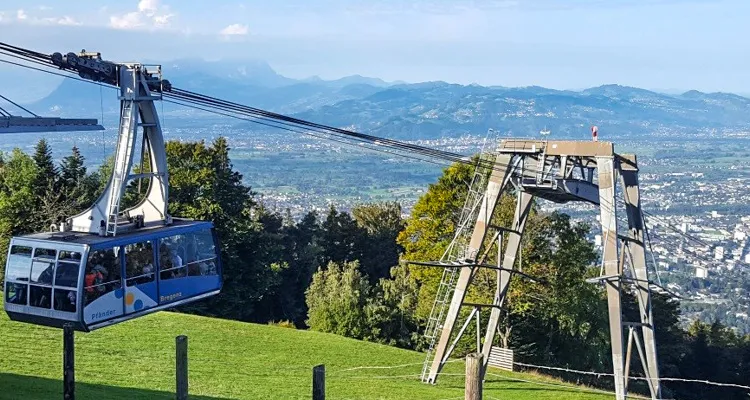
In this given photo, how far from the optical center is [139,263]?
56.3 ft

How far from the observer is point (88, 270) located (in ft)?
52.2

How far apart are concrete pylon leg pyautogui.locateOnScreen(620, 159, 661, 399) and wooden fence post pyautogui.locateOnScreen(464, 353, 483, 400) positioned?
1267cm

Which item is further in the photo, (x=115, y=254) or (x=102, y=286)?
(x=115, y=254)

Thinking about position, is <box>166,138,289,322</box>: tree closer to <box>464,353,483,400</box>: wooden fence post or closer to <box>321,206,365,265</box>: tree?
<box>321,206,365,265</box>: tree

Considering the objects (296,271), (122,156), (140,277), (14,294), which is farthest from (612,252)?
(296,271)

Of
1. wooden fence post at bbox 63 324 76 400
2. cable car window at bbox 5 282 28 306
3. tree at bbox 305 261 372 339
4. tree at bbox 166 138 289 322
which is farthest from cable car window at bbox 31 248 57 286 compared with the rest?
tree at bbox 166 138 289 322

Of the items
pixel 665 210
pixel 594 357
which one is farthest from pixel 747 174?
pixel 594 357

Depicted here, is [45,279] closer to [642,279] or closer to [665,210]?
[642,279]

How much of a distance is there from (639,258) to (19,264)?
1539cm

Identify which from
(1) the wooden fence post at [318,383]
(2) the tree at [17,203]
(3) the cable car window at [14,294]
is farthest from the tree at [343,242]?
(1) the wooden fence post at [318,383]

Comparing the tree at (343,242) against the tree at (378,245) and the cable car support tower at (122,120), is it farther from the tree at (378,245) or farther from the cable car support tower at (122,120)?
the cable car support tower at (122,120)

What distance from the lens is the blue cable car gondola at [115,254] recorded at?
624 inches

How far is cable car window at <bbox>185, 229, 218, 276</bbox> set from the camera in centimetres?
1845

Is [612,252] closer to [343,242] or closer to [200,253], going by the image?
[200,253]
